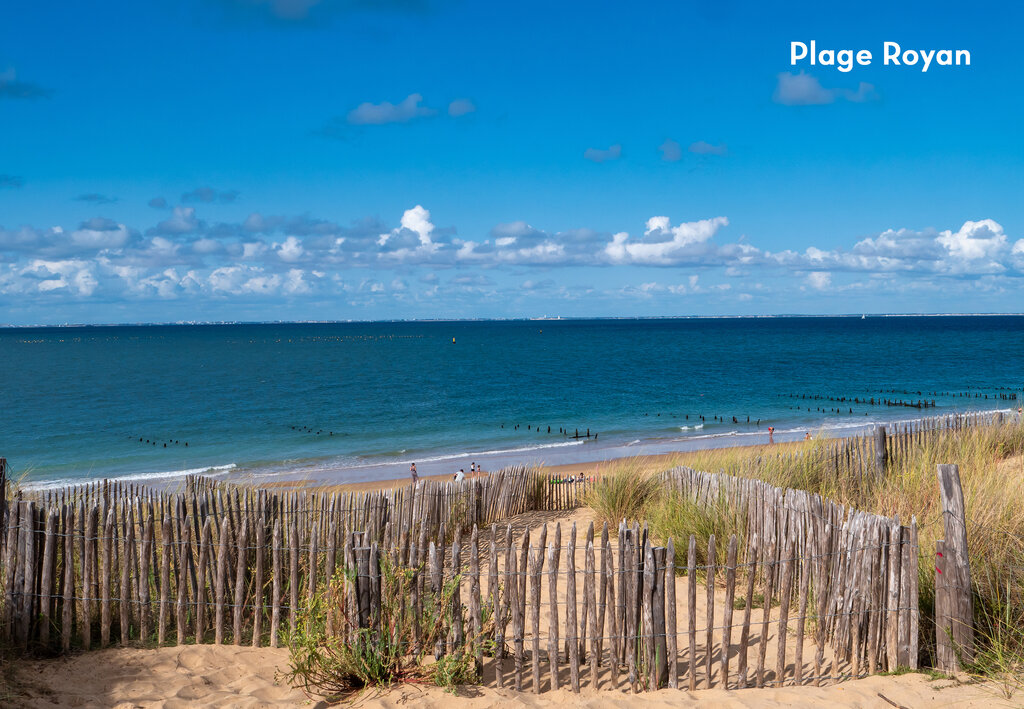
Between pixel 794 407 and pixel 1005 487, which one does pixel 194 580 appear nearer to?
pixel 1005 487

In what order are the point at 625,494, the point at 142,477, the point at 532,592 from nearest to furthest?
the point at 532,592 → the point at 625,494 → the point at 142,477

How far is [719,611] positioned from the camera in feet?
22.4

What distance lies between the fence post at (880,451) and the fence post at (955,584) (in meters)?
5.73

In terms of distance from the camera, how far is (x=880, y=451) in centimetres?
1077

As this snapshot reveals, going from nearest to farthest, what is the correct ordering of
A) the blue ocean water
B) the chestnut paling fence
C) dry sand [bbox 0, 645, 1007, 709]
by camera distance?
dry sand [bbox 0, 645, 1007, 709], the chestnut paling fence, the blue ocean water

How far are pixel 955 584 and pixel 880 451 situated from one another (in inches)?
234

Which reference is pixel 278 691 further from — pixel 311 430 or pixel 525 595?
pixel 311 430

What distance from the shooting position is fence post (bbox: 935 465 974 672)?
525cm

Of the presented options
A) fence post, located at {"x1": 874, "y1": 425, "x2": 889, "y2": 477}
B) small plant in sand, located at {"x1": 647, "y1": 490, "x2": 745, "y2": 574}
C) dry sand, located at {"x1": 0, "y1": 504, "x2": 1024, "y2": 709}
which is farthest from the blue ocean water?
fence post, located at {"x1": 874, "y1": 425, "x2": 889, "y2": 477}

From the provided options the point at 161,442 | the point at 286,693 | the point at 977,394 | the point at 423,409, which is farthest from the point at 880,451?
the point at 977,394

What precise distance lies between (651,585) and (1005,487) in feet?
12.5

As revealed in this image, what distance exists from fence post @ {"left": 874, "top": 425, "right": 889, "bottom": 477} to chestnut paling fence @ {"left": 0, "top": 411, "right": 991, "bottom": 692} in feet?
16.0

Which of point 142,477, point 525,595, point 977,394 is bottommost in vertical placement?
point 142,477

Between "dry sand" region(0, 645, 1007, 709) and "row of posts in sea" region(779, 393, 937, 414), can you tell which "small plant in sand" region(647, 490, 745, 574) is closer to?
"dry sand" region(0, 645, 1007, 709)
